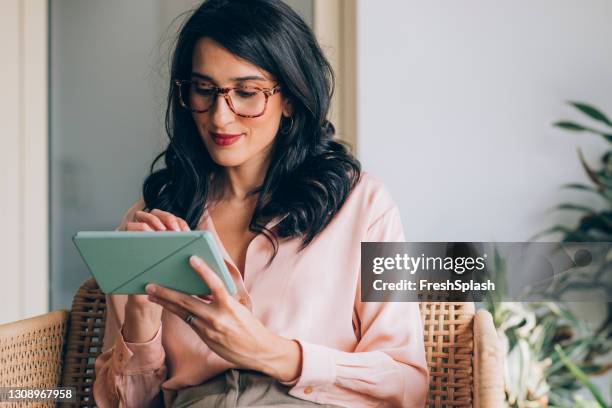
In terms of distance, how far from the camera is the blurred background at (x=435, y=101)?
4.03ft

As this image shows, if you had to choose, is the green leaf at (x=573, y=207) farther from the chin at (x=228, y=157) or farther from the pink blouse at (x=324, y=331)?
the chin at (x=228, y=157)

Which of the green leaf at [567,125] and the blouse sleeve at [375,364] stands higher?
the green leaf at [567,125]

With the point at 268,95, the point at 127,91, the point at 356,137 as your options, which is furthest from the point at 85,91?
the point at 268,95

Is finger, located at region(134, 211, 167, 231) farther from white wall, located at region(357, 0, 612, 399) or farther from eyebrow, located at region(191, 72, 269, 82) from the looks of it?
white wall, located at region(357, 0, 612, 399)

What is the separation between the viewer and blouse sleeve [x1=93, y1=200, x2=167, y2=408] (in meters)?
0.81

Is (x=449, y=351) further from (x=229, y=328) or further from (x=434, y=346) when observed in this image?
(x=229, y=328)

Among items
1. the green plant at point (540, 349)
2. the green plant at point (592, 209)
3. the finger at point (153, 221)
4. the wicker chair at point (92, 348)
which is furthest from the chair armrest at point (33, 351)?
the green plant at point (592, 209)

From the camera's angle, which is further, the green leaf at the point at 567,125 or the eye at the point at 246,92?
the green leaf at the point at 567,125

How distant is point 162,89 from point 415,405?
33.9 inches

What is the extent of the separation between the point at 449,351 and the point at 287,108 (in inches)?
14.4

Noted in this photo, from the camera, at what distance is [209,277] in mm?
640

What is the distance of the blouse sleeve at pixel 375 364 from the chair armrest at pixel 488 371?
66 mm

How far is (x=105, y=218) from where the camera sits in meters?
1.48

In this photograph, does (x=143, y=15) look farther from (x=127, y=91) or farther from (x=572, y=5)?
(x=572, y=5)
